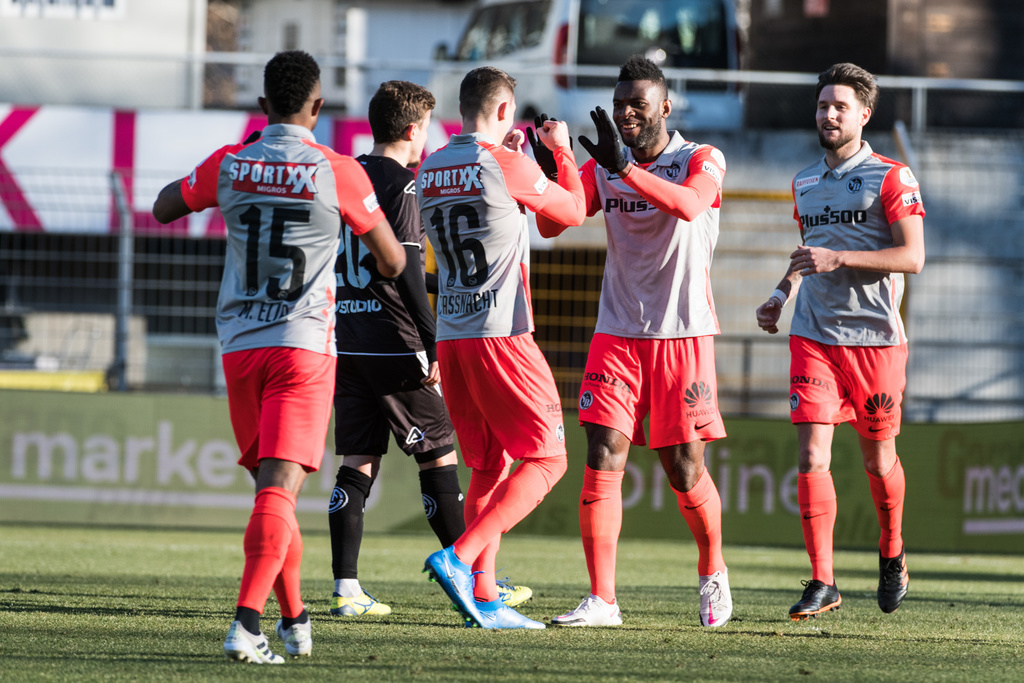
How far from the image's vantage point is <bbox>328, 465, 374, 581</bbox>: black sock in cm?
537

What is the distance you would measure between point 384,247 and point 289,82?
0.63 metres

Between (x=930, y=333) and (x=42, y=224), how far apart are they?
8136 mm

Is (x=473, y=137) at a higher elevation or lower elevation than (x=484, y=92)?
lower

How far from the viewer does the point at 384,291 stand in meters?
5.42

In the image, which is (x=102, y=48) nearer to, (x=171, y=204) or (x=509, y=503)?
(x=171, y=204)

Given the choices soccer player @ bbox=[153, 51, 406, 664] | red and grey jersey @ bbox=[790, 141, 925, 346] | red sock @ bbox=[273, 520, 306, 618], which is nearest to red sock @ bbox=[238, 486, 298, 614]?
soccer player @ bbox=[153, 51, 406, 664]

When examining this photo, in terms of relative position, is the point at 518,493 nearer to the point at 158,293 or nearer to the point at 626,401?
the point at 626,401

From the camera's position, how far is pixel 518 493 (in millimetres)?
4738

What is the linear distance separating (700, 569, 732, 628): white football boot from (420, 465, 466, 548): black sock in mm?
1122

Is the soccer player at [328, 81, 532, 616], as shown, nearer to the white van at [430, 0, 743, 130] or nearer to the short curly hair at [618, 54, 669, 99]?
the short curly hair at [618, 54, 669, 99]

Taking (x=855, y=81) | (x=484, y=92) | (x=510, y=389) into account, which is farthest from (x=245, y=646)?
(x=855, y=81)

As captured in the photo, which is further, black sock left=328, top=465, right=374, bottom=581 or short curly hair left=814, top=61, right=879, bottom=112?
short curly hair left=814, top=61, right=879, bottom=112

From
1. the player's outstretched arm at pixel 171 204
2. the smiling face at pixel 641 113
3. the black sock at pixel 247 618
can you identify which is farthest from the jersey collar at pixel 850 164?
the black sock at pixel 247 618

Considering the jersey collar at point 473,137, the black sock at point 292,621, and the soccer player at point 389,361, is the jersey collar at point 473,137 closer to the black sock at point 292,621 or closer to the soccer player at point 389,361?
the soccer player at point 389,361
